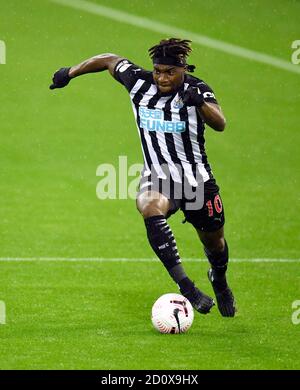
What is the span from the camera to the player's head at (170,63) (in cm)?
1154

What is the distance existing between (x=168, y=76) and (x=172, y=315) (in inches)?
95.0

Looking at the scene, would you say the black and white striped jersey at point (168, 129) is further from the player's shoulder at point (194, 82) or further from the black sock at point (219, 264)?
the black sock at point (219, 264)

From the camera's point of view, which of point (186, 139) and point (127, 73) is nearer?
point (186, 139)

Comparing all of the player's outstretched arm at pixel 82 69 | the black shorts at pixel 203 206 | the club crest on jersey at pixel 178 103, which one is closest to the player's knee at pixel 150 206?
the black shorts at pixel 203 206

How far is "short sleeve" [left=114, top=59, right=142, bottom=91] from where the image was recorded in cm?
1218

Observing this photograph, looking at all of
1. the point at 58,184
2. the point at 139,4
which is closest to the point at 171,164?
the point at 58,184

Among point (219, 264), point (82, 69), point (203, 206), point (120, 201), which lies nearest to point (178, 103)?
point (203, 206)

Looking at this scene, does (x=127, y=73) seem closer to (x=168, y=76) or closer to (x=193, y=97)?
(x=168, y=76)

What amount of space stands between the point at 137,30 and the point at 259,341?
15244 millimetres

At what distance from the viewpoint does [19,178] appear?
20.2 metres

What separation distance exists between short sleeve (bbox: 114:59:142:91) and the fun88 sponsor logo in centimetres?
35

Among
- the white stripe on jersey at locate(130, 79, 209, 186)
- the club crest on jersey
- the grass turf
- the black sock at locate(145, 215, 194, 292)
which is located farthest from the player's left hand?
the grass turf

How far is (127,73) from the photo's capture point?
40.2 feet

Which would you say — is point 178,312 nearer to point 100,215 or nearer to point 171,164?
point 171,164
